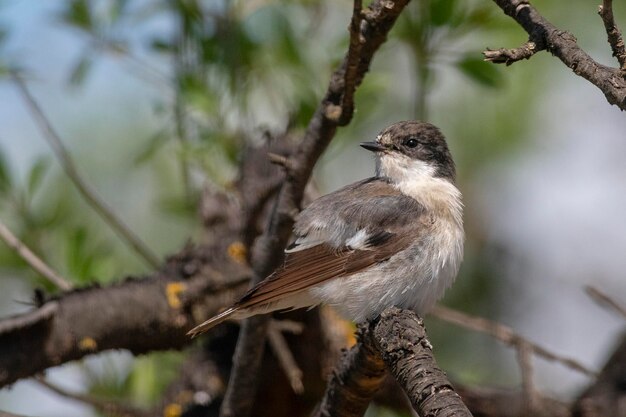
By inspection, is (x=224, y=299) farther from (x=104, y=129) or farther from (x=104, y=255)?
(x=104, y=129)

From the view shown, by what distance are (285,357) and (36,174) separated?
4.57 ft

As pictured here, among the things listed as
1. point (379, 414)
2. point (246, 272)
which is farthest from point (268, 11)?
point (379, 414)

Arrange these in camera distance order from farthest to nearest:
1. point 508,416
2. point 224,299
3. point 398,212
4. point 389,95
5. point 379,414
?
point 389,95
point 379,414
point 508,416
point 224,299
point 398,212

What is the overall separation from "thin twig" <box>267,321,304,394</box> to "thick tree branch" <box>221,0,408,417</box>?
1.03 ft

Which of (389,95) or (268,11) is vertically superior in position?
(268,11)

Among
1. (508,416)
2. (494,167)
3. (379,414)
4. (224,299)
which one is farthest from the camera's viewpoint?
(494,167)

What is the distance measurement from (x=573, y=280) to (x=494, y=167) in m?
1.08

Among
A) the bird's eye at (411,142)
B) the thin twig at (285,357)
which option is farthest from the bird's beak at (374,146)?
the thin twig at (285,357)

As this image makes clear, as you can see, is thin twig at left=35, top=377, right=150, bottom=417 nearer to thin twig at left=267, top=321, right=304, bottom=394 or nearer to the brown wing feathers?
thin twig at left=267, top=321, right=304, bottom=394

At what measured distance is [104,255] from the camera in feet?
15.6

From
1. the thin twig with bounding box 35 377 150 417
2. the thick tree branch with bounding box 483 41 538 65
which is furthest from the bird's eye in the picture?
the thick tree branch with bounding box 483 41 538 65

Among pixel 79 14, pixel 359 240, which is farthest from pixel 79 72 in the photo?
pixel 359 240

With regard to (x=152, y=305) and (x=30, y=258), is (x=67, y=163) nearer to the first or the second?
(x=30, y=258)

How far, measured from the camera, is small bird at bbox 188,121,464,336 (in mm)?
3578
